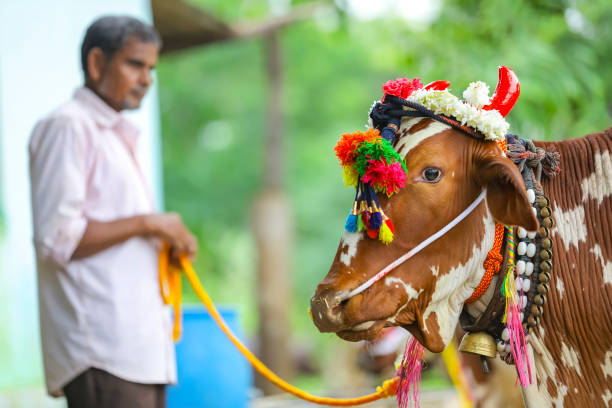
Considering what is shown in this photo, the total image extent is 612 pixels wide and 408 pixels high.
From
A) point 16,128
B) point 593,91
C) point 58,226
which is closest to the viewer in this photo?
point 58,226

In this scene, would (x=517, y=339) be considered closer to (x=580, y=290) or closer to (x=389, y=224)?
(x=580, y=290)

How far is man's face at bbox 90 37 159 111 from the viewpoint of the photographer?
2764mm

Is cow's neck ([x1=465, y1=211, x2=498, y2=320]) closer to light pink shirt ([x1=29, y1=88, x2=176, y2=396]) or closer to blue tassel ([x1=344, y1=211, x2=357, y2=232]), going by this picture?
blue tassel ([x1=344, y1=211, x2=357, y2=232])

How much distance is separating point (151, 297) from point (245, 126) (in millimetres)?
12863

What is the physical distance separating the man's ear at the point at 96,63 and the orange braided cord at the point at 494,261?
172 cm

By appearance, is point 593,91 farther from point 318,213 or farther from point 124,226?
point 318,213

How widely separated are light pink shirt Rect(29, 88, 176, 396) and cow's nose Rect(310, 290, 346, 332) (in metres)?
1.07

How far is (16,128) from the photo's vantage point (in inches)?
179

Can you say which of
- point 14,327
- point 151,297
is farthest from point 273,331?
point 151,297

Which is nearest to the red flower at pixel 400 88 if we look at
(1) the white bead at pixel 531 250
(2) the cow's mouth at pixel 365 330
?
(1) the white bead at pixel 531 250

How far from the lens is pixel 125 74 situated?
2.77 meters

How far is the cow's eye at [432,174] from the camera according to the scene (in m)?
1.85

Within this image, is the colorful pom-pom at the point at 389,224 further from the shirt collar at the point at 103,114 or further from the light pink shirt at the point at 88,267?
the shirt collar at the point at 103,114

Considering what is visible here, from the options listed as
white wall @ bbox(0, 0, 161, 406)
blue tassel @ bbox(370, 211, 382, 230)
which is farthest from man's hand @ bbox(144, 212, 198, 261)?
white wall @ bbox(0, 0, 161, 406)
